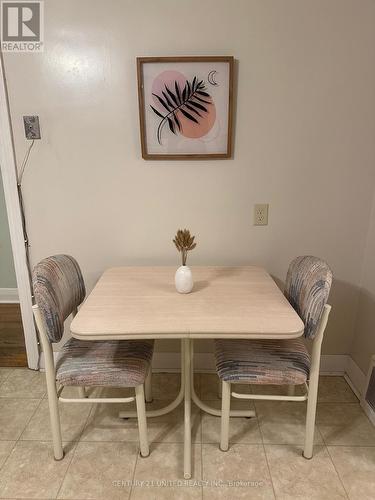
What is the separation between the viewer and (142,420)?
5.05 ft

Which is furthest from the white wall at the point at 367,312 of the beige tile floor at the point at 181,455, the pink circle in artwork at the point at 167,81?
the pink circle in artwork at the point at 167,81

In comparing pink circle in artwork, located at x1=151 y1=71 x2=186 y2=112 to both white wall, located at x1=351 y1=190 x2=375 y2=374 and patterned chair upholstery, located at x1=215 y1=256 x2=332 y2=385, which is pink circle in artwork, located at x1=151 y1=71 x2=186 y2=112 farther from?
white wall, located at x1=351 y1=190 x2=375 y2=374

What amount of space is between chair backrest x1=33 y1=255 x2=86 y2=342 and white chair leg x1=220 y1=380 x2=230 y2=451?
74cm

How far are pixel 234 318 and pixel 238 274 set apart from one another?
506 millimetres

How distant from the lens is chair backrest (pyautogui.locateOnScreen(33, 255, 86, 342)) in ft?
4.56

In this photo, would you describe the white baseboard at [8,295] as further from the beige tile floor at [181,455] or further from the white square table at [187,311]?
the white square table at [187,311]

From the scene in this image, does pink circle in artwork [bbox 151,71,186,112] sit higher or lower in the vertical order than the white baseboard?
higher

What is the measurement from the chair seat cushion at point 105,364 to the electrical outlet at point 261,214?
0.90 m

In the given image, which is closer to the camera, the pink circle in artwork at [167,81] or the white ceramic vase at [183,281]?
the white ceramic vase at [183,281]

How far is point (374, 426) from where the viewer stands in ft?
5.93

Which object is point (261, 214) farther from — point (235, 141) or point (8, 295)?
point (8, 295)

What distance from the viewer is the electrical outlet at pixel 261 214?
194 cm

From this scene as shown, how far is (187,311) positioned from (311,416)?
2.46ft

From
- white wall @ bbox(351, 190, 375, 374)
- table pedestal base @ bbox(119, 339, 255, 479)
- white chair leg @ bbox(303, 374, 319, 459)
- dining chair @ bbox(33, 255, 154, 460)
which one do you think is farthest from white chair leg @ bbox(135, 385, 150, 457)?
white wall @ bbox(351, 190, 375, 374)
